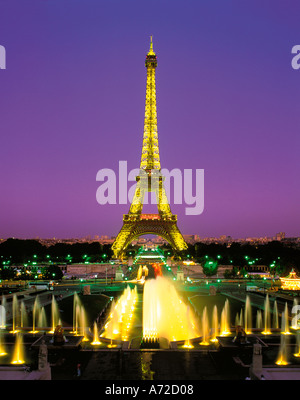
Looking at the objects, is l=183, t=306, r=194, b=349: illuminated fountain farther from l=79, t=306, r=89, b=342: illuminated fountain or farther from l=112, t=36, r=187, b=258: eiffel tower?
l=112, t=36, r=187, b=258: eiffel tower

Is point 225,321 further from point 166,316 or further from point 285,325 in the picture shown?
point 166,316

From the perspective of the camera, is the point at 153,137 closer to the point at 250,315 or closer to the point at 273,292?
the point at 273,292

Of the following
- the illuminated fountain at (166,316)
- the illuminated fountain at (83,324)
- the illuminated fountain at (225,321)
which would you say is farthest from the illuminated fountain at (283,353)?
the illuminated fountain at (83,324)

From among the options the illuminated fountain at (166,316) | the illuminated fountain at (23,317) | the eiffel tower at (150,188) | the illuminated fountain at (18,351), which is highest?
the eiffel tower at (150,188)

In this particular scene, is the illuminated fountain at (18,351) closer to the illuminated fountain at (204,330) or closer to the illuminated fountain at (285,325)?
the illuminated fountain at (204,330)

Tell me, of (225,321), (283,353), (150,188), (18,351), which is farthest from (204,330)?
(150,188)
